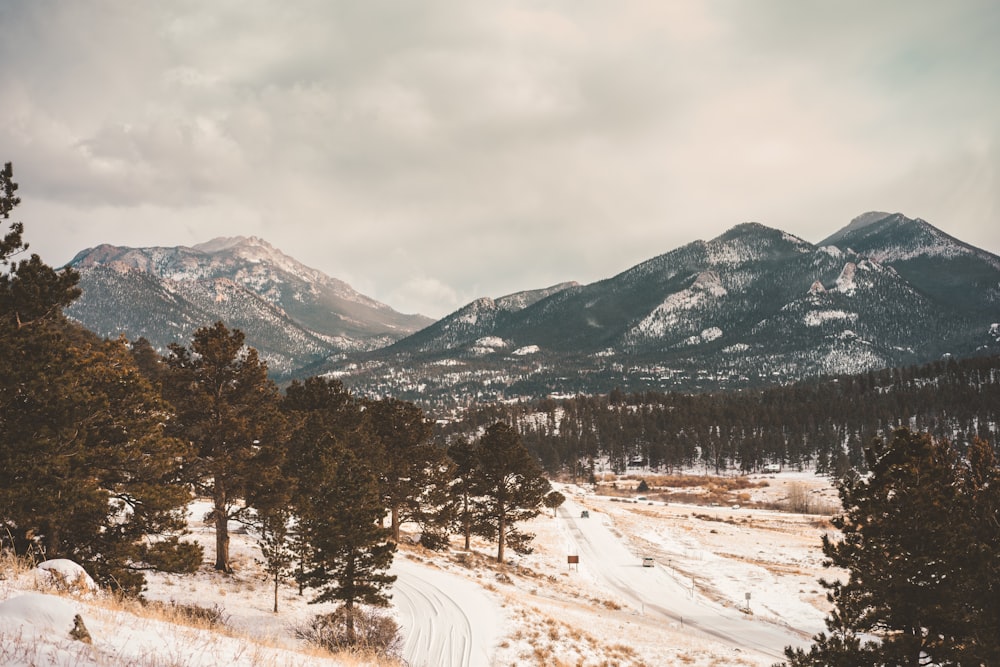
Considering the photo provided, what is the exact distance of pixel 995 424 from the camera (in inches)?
5979

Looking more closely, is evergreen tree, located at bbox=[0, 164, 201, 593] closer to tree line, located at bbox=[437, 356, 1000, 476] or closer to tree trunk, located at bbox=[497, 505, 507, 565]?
tree trunk, located at bbox=[497, 505, 507, 565]

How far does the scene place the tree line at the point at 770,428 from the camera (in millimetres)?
155750

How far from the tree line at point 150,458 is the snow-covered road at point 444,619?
2.67 m

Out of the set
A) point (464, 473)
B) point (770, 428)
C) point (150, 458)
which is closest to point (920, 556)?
point (150, 458)

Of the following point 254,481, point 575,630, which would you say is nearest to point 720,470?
point 575,630

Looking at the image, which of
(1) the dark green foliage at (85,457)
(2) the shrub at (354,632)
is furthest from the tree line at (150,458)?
(2) the shrub at (354,632)

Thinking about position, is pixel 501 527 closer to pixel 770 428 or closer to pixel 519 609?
pixel 519 609

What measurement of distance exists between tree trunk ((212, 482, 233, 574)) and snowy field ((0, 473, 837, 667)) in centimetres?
75

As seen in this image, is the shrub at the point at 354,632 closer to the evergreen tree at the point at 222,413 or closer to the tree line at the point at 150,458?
the tree line at the point at 150,458

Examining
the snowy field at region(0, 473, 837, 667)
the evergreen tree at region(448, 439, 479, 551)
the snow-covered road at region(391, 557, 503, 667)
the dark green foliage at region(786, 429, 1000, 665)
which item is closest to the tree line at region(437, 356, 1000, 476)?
the snowy field at region(0, 473, 837, 667)

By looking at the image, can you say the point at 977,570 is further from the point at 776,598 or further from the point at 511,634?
the point at 776,598

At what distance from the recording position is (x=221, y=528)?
78.3 feet

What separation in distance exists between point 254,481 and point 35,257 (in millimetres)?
12596

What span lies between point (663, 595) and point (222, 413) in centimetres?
3652
